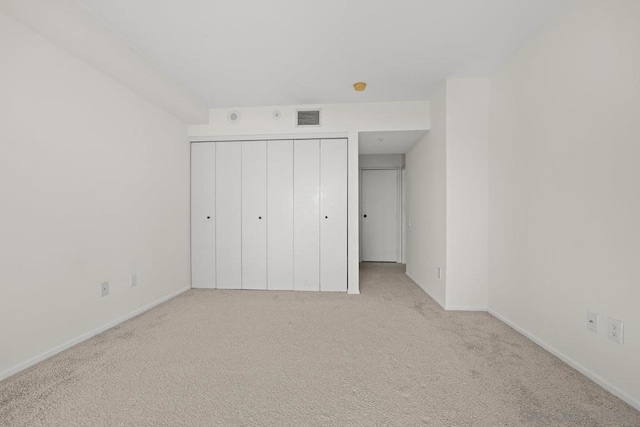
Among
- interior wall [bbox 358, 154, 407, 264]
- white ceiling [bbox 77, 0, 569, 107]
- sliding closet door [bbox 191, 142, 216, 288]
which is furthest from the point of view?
interior wall [bbox 358, 154, 407, 264]

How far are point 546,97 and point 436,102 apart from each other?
1.25 metres

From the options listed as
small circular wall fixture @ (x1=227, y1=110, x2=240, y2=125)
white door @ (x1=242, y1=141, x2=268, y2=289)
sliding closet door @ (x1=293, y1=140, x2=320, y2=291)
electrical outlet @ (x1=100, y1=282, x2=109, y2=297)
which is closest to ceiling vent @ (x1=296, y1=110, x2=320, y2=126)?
sliding closet door @ (x1=293, y1=140, x2=320, y2=291)

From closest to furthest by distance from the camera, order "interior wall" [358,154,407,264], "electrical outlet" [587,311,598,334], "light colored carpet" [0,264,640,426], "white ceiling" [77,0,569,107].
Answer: "light colored carpet" [0,264,640,426], "electrical outlet" [587,311,598,334], "white ceiling" [77,0,569,107], "interior wall" [358,154,407,264]

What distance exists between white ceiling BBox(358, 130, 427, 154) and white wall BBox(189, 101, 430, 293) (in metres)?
0.14

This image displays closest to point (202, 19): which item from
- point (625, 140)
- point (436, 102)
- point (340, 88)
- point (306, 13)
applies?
point (306, 13)

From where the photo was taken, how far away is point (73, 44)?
1.95 m

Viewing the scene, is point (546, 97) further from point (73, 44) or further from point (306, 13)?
point (73, 44)

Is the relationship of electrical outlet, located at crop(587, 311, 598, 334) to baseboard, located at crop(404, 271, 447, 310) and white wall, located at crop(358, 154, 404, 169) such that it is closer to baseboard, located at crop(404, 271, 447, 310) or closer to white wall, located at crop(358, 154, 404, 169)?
baseboard, located at crop(404, 271, 447, 310)

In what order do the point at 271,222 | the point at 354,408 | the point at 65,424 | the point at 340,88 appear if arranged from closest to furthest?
the point at 65,424 → the point at 354,408 → the point at 340,88 → the point at 271,222

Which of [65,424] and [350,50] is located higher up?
[350,50]

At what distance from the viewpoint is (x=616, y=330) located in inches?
57.4

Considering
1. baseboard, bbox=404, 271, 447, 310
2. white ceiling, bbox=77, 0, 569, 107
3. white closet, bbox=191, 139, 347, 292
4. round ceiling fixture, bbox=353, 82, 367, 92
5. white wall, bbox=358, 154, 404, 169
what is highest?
white ceiling, bbox=77, 0, 569, 107

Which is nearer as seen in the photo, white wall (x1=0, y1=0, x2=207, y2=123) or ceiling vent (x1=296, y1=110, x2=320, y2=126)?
white wall (x1=0, y1=0, x2=207, y2=123)

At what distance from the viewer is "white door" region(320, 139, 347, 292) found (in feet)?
11.5
